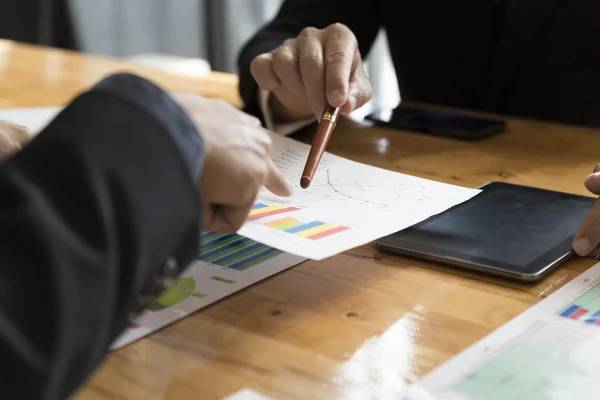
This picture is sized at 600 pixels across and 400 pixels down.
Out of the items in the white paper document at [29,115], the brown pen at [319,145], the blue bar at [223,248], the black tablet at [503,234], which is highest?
the brown pen at [319,145]

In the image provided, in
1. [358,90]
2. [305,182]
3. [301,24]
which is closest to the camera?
[305,182]

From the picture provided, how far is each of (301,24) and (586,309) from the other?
3.04 ft

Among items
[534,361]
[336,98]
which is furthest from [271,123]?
[534,361]

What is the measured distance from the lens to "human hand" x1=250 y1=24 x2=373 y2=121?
0.94 m

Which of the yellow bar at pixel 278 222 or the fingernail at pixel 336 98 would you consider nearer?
the yellow bar at pixel 278 222

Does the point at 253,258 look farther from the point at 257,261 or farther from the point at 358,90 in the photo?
the point at 358,90

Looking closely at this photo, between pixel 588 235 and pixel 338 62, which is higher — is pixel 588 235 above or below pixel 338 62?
below

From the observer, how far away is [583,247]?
0.71 meters

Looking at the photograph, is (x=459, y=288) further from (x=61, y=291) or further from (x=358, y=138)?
(x=358, y=138)

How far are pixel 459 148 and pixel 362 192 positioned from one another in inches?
14.2

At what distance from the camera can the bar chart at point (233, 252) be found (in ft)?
2.31

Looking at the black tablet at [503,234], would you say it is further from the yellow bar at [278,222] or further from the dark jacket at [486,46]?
the dark jacket at [486,46]

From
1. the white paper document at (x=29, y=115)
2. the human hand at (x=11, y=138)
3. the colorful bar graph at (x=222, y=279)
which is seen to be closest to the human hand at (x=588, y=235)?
the colorful bar graph at (x=222, y=279)

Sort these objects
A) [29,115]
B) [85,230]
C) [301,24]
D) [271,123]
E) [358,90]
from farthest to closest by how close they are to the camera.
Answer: [301,24]
[29,115]
[271,123]
[358,90]
[85,230]
